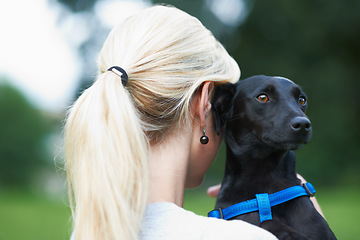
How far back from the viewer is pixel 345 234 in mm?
5223

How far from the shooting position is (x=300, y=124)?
2.13 meters

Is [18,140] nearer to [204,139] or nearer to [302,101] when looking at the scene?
[302,101]

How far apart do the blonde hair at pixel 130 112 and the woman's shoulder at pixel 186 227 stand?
0.09 m

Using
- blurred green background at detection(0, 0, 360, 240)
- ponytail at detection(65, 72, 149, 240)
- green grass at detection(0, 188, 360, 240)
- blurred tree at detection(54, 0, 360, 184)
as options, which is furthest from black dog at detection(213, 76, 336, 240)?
blurred tree at detection(54, 0, 360, 184)

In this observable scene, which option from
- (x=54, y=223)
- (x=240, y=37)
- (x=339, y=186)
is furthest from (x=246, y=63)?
(x=54, y=223)

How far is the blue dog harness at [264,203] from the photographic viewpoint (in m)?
2.08

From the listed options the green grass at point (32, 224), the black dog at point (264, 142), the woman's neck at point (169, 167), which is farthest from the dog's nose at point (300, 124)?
the green grass at point (32, 224)

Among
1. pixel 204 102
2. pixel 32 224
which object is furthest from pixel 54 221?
pixel 204 102

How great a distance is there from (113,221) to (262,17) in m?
12.9

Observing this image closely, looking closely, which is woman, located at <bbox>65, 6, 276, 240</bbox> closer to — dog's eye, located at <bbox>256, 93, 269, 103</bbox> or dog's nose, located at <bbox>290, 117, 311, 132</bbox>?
dog's eye, located at <bbox>256, 93, 269, 103</bbox>

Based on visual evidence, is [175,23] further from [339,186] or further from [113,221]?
[339,186]

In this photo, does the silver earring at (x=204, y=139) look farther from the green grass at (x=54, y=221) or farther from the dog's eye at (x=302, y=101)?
the green grass at (x=54, y=221)

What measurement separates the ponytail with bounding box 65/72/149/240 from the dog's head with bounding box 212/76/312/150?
2.50ft

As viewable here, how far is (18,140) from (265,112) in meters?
23.8
